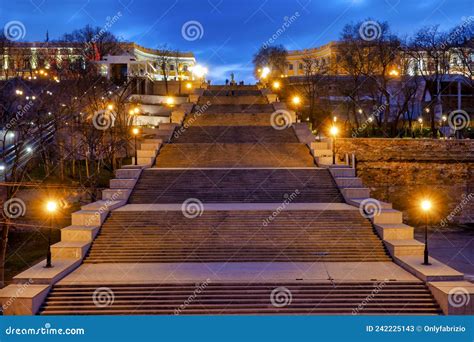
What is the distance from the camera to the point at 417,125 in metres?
48.8

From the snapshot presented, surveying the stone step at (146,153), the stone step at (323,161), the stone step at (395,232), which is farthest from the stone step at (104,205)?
the stone step at (323,161)

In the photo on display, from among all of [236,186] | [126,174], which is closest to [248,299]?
[236,186]

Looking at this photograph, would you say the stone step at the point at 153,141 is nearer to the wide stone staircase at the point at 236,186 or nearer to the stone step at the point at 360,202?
the wide stone staircase at the point at 236,186

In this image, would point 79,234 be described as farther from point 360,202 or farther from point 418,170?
point 418,170

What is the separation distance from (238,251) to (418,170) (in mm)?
21941

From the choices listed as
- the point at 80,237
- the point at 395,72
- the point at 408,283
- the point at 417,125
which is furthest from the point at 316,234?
the point at 395,72

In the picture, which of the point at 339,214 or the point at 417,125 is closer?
the point at 339,214

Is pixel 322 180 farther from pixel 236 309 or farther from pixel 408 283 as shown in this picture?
pixel 236 309

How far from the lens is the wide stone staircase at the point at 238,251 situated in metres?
13.2

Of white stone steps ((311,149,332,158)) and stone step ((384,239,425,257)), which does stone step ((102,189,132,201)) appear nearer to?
white stone steps ((311,149,332,158))

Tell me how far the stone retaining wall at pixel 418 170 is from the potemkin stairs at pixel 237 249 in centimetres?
740

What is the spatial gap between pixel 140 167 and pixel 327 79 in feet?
116

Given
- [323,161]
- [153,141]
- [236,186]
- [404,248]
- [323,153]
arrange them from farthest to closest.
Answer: [153,141] → [323,153] → [323,161] → [236,186] → [404,248]

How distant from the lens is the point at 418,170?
114 ft
